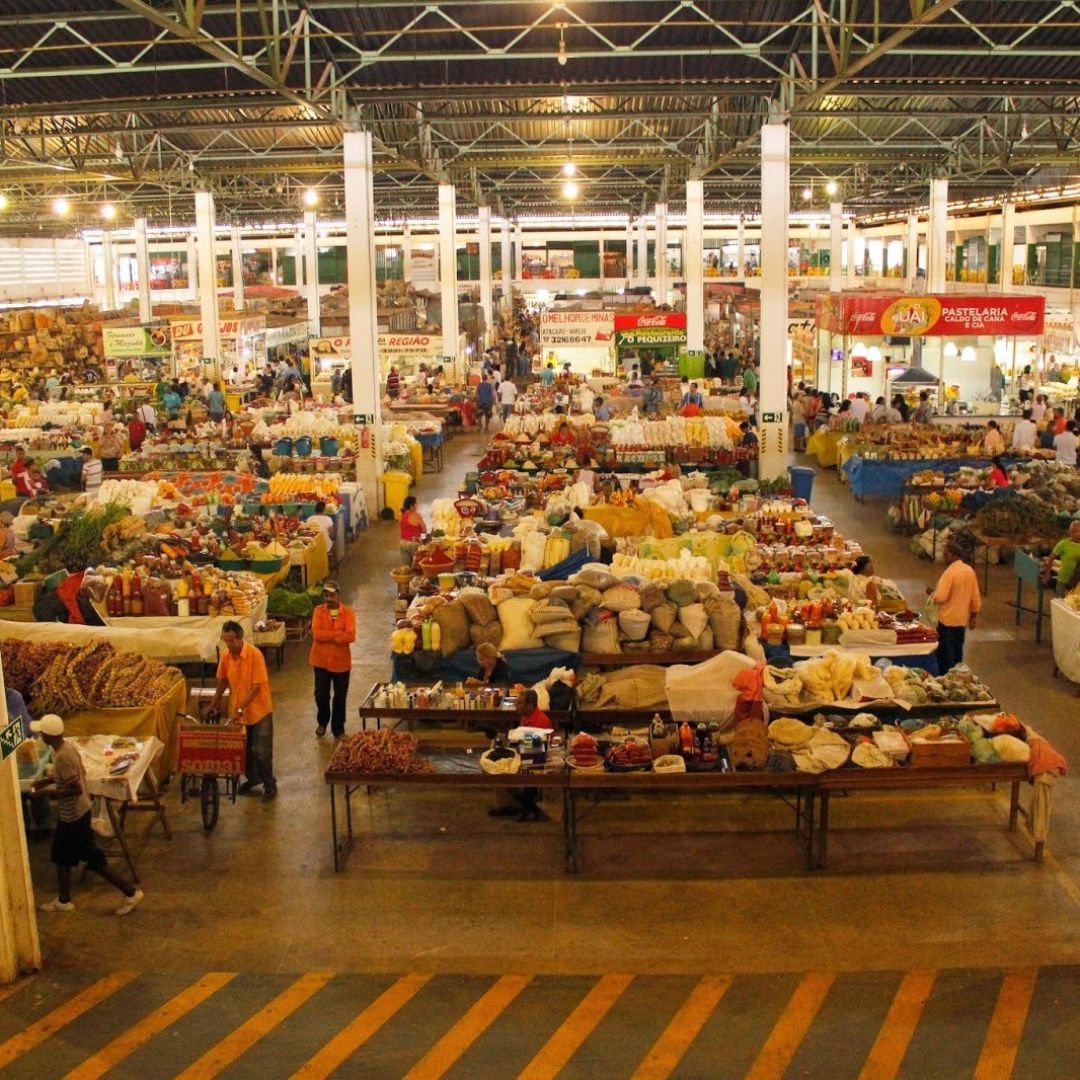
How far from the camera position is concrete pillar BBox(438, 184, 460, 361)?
102 feet

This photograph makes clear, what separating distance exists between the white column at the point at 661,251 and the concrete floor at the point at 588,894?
33910 millimetres

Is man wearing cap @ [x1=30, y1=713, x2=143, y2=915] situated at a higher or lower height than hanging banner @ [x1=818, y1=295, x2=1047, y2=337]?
lower

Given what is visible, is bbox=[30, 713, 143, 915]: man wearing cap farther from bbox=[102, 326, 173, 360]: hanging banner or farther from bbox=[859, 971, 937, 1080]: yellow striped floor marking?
bbox=[102, 326, 173, 360]: hanging banner

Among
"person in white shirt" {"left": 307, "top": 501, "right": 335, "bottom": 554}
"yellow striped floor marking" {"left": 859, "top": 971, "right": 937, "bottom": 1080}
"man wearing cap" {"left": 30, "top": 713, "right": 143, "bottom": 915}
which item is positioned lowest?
"yellow striped floor marking" {"left": 859, "top": 971, "right": 937, "bottom": 1080}

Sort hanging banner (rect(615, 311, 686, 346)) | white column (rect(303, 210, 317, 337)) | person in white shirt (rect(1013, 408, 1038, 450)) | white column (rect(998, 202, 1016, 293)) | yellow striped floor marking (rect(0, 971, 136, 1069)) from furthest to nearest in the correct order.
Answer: white column (rect(303, 210, 317, 337))
white column (rect(998, 202, 1016, 293))
hanging banner (rect(615, 311, 686, 346))
person in white shirt (rect(1013, 408, 1038, 450))
yellow striped floor marking (rect(0, 971, 136, 1069))

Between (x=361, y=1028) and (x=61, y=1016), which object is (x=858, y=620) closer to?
(x=361, y=1028)

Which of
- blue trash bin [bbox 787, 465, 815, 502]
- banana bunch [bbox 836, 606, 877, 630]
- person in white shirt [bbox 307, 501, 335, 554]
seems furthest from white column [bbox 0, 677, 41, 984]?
blue trash bin [bbox 787, 465, 815, 502]

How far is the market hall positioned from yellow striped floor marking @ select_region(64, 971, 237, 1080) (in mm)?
28

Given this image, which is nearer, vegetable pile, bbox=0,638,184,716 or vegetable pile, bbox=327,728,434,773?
vegetable pile, bbox=327,728,434,773

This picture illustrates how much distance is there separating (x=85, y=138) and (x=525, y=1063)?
24622 mm

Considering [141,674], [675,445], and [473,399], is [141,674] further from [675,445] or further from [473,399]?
[473,399]

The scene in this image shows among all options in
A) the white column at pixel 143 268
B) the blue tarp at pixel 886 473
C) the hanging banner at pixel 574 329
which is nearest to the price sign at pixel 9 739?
the blue tarp at pixel 886 473

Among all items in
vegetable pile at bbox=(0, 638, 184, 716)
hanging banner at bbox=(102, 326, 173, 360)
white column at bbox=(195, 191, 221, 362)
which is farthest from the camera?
white column at bbox=(195, 191, 221, 362)

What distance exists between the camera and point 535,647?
38.0ft
